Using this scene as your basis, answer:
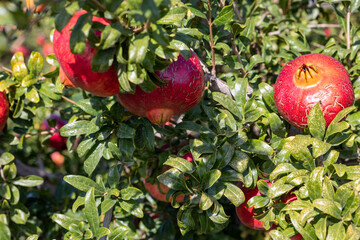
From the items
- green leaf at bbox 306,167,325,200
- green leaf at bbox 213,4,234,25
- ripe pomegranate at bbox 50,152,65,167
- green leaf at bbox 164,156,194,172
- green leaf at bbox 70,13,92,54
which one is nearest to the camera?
green leaf at bbox 70,13,92,54

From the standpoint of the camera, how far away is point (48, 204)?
147cm

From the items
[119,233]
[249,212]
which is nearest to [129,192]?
[119,233]

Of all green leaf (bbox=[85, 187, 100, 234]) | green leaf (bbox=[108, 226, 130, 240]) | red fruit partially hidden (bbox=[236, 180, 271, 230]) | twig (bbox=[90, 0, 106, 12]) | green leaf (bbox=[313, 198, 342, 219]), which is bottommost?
red fruit partially hidden (bbox=[236, 180, 271, 230])

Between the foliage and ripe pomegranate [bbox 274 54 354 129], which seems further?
A: ripe pomegranate [bbox 274 54 354 129]

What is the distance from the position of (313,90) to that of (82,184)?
598 mm

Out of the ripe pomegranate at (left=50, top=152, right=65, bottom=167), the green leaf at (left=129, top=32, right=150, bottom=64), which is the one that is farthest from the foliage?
the ripe pomegranate at (left=50, top=152, right=65, bottom=167)

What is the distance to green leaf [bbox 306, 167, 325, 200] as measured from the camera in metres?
0.74

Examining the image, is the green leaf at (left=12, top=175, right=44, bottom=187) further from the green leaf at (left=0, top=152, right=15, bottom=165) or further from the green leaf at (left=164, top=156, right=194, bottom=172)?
the green leaf at (left=164, top=156, right=194, bottom=172)

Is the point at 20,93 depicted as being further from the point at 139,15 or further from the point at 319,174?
the point at 319,174

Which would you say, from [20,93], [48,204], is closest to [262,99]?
[20,93]

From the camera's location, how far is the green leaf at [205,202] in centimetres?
79

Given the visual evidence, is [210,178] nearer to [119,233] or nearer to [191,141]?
[191,141]

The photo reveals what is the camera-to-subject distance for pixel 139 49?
612mm

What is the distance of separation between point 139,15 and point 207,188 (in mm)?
442
